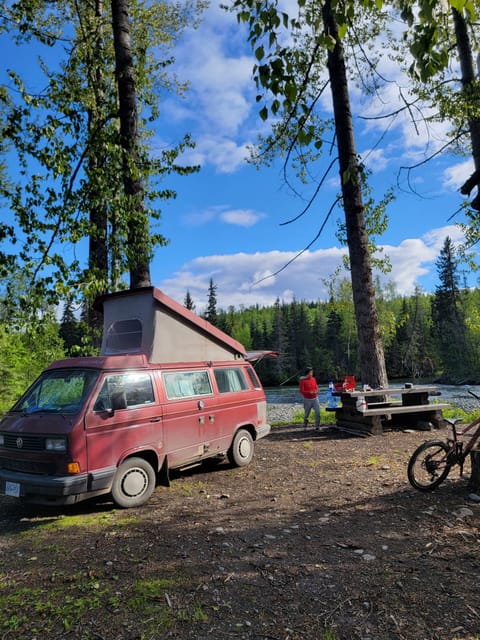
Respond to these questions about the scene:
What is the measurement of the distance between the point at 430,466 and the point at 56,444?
528 centimetres

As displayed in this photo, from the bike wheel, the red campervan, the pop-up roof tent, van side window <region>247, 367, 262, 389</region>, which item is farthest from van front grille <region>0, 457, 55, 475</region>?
the bike wheel

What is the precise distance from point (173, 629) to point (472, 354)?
239 ft

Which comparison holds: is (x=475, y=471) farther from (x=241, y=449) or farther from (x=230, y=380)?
(x=230, y=380)

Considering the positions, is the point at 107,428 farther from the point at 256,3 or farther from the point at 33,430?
the point at 256,3

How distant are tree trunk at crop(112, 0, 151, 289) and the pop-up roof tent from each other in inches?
49.3

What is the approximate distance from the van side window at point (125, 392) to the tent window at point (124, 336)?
3.88ft

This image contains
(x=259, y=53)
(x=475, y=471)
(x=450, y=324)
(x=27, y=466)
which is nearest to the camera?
(x=259, y=53)

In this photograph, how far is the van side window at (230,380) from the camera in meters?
8.58

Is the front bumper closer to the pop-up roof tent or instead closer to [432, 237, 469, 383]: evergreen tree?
the pop-up roof tent

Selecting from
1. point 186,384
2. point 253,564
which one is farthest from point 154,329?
point 253,564

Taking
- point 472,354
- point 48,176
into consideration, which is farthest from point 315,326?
point 48,176

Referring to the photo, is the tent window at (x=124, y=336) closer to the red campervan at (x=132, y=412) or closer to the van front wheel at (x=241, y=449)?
the red campervan at (x=132, y=412)

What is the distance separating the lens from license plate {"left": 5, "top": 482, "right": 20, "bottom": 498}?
18.4ft

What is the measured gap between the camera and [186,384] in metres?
7.71
